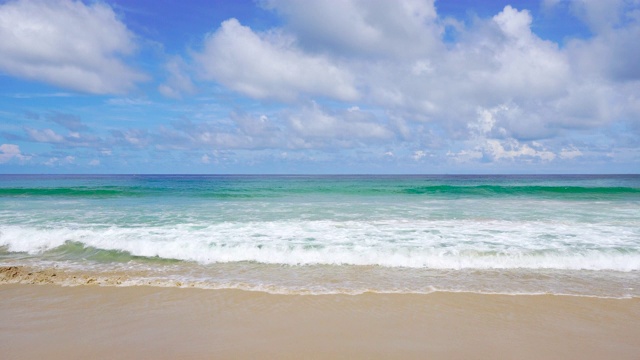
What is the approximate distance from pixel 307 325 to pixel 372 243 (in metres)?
4.98

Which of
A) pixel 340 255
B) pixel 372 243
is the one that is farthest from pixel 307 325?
pixel 372 243

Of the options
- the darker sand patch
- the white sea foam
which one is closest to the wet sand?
the darker sand patch

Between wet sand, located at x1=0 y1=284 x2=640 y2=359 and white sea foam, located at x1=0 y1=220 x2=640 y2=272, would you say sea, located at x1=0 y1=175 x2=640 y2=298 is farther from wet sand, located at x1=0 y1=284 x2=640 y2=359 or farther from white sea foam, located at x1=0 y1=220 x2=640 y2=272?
wet sand, located at x1=0 y1=284 x2=640 y2=359

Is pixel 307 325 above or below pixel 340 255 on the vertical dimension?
below

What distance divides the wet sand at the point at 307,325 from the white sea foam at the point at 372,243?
2.34 metres

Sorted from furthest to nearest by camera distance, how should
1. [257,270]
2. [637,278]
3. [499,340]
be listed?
[257,270]
[637,278]
[499,340]

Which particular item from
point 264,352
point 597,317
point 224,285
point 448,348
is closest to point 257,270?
point 224,285

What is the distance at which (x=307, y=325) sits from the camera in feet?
16.1

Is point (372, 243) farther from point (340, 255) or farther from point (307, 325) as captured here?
point (307, 325)

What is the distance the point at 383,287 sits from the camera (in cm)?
650

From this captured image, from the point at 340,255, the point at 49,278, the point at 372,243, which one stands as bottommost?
the point at 49,278

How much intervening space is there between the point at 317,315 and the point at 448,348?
1845mm

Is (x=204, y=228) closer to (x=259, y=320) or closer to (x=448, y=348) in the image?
(x=259, y=320)

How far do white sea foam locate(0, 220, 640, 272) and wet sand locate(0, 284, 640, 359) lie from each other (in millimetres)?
2339
